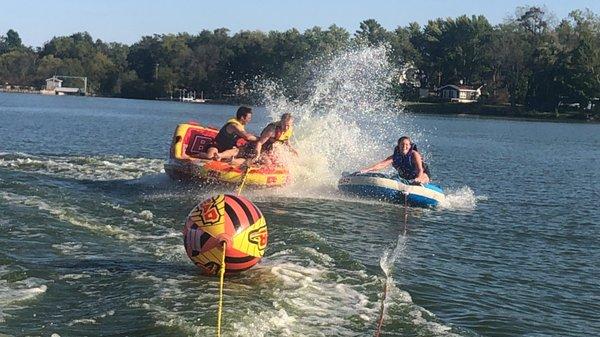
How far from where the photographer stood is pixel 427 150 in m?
32.2

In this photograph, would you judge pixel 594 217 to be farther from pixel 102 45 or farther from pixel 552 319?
pixel 102 45

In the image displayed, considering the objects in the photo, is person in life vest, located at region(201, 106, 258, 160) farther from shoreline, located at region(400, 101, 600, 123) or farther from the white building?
the white building

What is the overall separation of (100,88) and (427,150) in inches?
4699

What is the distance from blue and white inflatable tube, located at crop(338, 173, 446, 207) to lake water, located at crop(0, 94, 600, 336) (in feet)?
0.89

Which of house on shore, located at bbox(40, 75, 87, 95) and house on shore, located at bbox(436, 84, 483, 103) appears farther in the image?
house on shore, located at bbox(40, 75, 87, 95)

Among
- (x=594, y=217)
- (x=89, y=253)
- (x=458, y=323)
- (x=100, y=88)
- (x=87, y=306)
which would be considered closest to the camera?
(x=87, y=306)

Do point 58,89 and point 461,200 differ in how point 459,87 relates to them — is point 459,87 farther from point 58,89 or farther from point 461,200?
point 461,200

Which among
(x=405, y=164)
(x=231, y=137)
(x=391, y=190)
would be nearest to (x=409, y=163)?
(x=405, y=164)

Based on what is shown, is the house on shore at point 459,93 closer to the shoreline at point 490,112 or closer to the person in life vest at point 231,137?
the shoreline at point 490,112

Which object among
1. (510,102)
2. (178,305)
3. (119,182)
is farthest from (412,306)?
(510,102)

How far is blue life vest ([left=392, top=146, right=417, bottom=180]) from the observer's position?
15.4 metres

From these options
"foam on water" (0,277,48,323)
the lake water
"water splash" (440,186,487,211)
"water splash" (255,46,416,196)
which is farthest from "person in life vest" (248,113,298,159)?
"foam on water" (0,277,48,323)

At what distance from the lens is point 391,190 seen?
49.7 ft

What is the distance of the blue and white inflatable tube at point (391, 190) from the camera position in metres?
15.1
